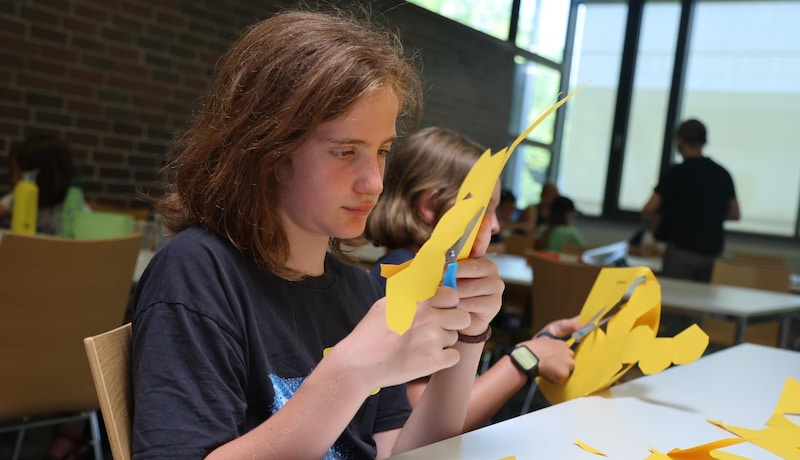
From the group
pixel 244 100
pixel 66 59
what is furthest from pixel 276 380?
pixel 66 59

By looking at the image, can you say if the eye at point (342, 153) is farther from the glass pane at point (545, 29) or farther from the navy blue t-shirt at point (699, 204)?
the glass pane at point (545, 29)

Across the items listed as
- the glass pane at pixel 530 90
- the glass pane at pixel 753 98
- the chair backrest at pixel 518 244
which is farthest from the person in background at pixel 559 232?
the glass pane at pixel 753 98

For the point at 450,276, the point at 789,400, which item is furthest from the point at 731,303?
the point at 450,276

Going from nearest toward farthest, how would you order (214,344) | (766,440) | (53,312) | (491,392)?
1. (214,344)
2. (766,440)
3. (491,392)
4. (53,312)

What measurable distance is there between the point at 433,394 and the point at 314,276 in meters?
0.21

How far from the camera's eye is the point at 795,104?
7.04 meters

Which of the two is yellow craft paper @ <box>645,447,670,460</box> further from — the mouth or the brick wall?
the brick wall

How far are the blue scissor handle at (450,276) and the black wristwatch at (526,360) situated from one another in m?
0.52

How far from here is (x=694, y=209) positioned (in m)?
4.36

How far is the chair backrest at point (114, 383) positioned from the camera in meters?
0.71

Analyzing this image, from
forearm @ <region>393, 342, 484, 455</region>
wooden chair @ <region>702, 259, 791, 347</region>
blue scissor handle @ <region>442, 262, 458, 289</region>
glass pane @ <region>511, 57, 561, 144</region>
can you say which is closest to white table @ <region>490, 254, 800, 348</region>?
wooden chair @ <region>702, 259, 791, 347</region>

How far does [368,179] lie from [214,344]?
23 cm

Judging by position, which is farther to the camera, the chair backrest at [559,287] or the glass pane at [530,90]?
the glass pane at [530,90]

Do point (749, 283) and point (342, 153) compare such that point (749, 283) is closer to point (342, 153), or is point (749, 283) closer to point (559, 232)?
point (559, 232)
